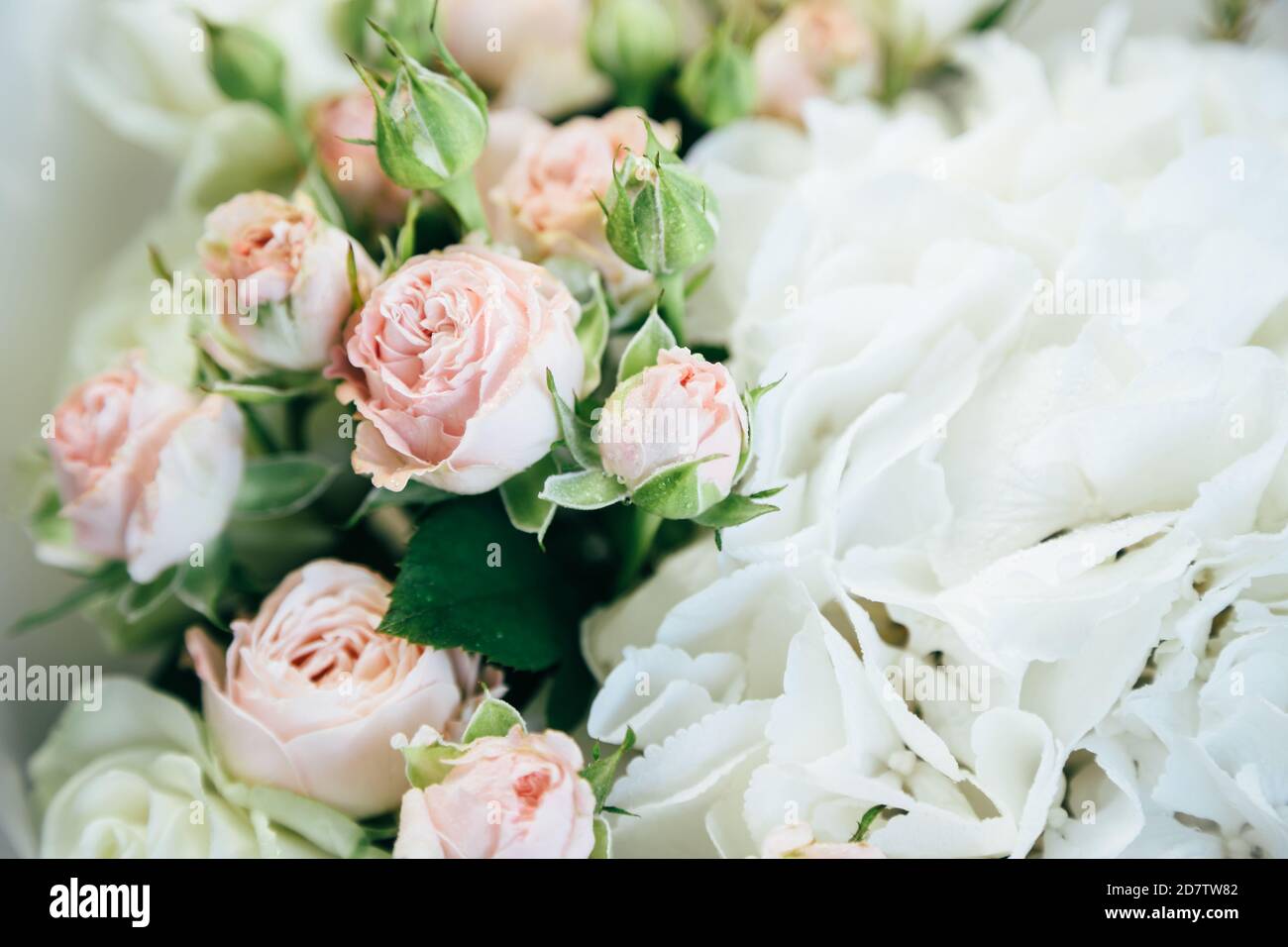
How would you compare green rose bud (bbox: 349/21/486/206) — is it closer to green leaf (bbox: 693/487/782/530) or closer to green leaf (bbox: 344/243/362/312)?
green leaf (bbox: 344/243/362/312)

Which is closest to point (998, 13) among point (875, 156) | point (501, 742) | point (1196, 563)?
point (875, 156)

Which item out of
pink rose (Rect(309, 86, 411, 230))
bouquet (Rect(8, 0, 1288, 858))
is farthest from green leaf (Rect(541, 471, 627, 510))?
pink rose (Rect(309, 86, 411, 230))

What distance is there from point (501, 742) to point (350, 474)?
255 mm

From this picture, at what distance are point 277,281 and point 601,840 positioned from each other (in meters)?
0.24

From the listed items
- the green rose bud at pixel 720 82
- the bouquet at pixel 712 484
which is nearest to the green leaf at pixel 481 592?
the bouquet at pixel 712 484

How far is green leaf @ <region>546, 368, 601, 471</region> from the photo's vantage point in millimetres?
419

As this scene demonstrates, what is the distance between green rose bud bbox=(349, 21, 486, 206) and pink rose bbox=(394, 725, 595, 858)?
22 centimetres

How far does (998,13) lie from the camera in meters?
0.66

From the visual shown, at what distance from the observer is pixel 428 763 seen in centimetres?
42

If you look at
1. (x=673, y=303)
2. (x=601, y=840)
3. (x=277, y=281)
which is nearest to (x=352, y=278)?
(x=277, y=281)

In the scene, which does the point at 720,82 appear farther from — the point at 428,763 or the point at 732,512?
the point at 428,763

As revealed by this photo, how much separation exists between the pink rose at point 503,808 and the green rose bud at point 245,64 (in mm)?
363

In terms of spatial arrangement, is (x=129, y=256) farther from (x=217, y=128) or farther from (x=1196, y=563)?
→ (x=1196, y=563)

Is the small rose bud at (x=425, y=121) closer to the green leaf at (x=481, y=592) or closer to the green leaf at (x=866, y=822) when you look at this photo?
the green leaf at (x=481, y=592)
